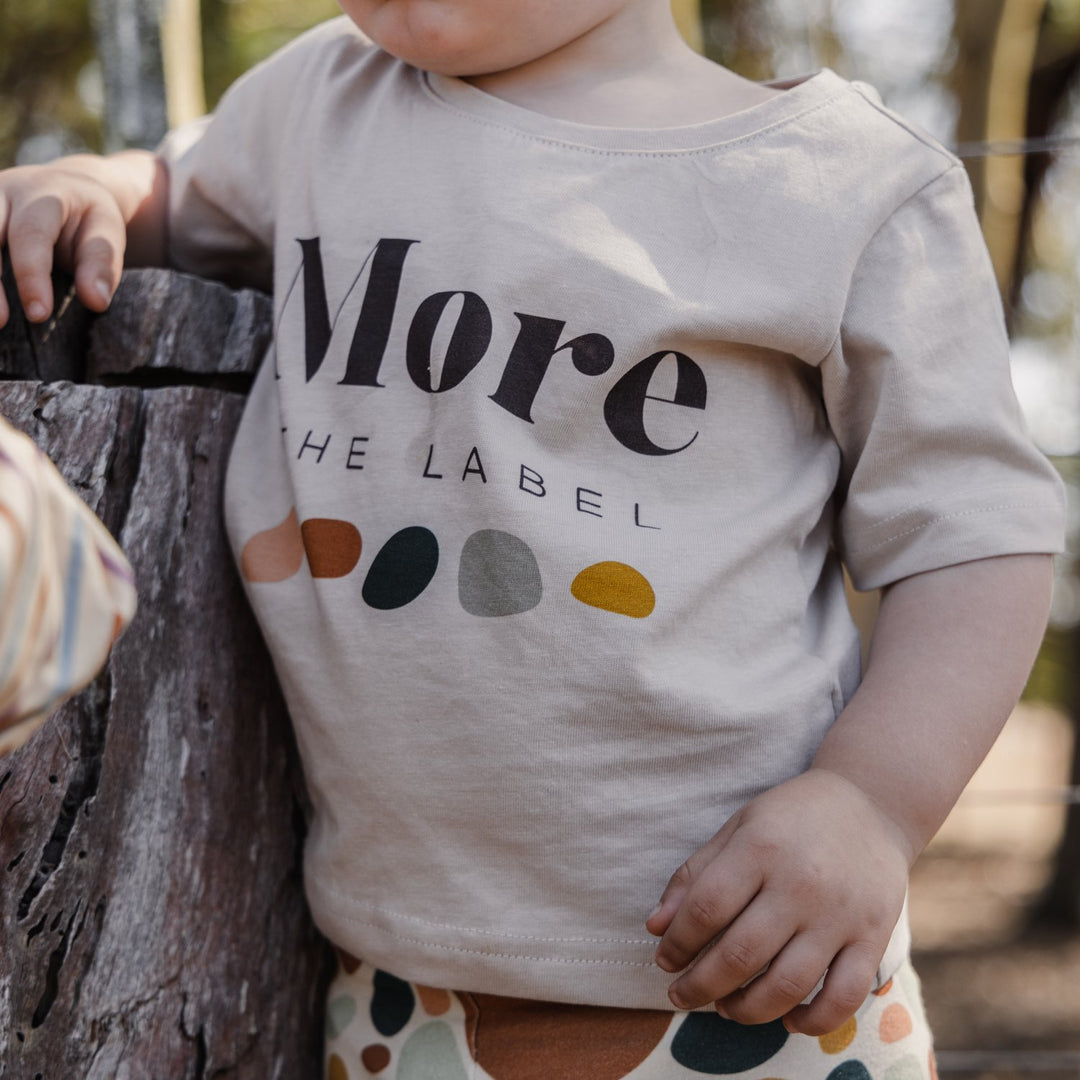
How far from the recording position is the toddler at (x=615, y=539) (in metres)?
0.73

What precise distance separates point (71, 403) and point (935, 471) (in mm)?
610

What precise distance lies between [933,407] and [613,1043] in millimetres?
496

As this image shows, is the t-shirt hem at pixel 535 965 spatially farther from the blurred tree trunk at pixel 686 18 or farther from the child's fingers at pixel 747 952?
the blurred tree trunk at pixel 686 18

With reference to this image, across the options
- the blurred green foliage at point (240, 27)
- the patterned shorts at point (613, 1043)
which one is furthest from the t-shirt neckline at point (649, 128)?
the blurred green foliage at point (240, 27)

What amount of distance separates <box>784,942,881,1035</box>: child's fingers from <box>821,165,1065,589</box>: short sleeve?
27 cm

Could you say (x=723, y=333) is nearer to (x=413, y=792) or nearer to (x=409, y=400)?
(x=409, y=400)

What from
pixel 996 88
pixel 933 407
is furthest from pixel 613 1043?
pixel 996 88

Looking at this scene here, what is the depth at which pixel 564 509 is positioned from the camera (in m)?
0.75

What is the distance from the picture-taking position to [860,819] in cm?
72

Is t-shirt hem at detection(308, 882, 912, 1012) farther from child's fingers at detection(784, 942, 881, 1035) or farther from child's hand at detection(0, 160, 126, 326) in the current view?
child's hand at detection(0, 160, 126, 326)

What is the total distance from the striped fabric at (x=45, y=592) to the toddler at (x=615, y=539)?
373 millimetres

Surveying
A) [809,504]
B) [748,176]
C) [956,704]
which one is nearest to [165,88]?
[748,176]

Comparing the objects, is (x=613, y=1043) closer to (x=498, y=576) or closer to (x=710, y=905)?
(x=710, y=905)

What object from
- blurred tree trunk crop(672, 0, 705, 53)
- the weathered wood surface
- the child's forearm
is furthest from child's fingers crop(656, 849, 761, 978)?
blurred tree trunk crop(672, 0, 705, 53)
